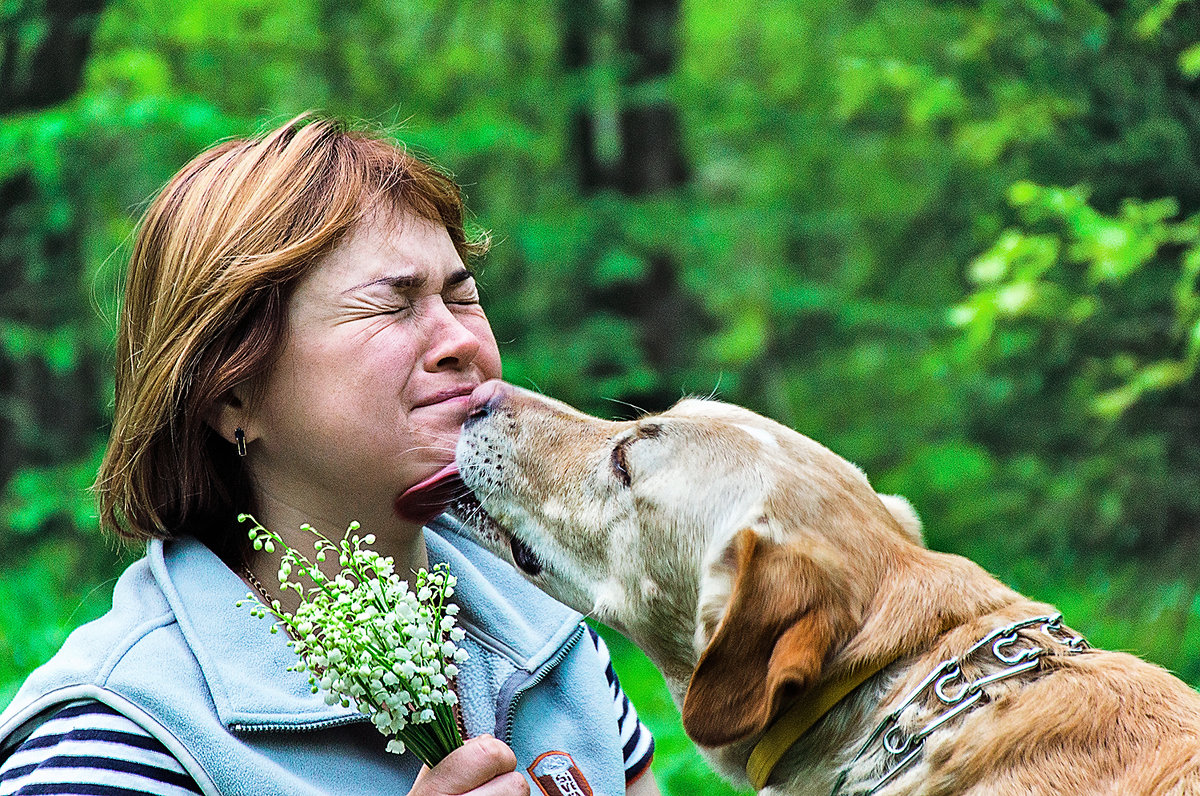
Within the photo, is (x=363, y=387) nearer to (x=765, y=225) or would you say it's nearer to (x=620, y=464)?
(x=620, y=464)

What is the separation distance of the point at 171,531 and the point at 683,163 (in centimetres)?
818

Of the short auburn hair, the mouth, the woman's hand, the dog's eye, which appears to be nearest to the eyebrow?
the short auburn hair

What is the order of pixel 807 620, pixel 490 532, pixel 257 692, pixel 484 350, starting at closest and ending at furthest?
pixel 257 692
pixel 807 620
pixel 484 350
pixel 490 532

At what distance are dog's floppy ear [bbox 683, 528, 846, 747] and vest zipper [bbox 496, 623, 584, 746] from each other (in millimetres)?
430

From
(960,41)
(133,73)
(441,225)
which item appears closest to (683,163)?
(960,41)

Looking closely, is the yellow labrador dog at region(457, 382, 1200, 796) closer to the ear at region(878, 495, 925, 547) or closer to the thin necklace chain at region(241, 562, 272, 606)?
the ear at region(878, 495, 925, 547)

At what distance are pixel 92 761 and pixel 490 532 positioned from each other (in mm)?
1104

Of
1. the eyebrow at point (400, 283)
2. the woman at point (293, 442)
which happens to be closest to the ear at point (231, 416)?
the woman at point (293, 442)

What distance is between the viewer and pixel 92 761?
2000mm

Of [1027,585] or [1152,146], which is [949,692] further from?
[1027,585]

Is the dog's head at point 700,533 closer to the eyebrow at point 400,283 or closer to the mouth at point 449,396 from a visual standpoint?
the mouth at point 449,396

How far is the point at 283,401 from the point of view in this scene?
2.48 meters

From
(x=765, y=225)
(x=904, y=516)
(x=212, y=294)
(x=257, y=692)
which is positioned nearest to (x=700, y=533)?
(x=904, y=516)

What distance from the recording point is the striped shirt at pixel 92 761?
78.3 inches
